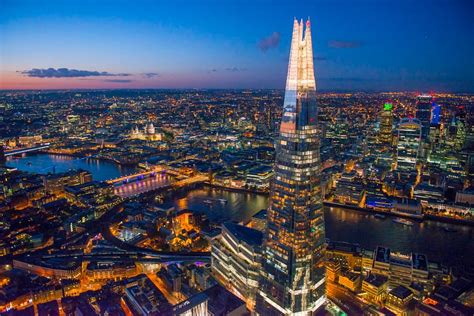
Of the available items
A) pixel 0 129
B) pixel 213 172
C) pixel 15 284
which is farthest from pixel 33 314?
pixel 0 129

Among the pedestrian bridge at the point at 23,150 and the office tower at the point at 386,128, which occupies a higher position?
the office tower at the point at 386,128

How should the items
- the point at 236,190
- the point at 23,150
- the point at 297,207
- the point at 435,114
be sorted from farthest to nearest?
the point at 435,114 < the point at 23,150 < the point at 236,190 < the point at 297,207

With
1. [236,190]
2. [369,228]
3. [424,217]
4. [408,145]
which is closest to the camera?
[369,228]

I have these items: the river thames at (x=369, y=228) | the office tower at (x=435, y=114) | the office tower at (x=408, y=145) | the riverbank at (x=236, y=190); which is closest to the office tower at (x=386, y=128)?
the office tower at (x=408, y=145)

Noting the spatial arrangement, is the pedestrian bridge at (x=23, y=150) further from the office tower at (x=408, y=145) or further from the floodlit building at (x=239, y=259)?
the office tower at (x=408, y=145)

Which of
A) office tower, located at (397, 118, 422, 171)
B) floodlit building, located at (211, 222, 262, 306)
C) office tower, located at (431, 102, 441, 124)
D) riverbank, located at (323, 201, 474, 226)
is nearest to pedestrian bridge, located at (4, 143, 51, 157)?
floodlit building, located at (211, 222, 262, 306)

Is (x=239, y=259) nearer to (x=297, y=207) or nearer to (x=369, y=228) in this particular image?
(x=297, y=207)

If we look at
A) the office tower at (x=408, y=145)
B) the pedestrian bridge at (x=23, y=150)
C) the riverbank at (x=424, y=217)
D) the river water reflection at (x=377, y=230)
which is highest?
the office tower at (x=408, y=145)

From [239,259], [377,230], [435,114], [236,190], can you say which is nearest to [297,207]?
[239,259]
